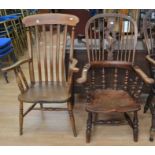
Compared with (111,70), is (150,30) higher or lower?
higher

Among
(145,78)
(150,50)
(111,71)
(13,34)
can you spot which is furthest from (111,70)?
(13,34)

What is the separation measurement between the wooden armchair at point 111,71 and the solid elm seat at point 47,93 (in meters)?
0.20

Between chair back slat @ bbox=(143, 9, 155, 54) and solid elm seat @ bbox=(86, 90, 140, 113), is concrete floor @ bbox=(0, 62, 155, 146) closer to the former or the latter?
solid elm seat @ bbox=(86, 90, 140, 113)

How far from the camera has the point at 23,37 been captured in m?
4.68

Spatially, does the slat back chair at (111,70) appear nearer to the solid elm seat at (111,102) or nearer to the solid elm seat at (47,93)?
the solid elm seat at (111,102)

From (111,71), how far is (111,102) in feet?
1.91

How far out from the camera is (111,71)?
2367 millimetres

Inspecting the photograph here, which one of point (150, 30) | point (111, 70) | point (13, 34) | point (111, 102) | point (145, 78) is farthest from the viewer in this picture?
point (13, 34)

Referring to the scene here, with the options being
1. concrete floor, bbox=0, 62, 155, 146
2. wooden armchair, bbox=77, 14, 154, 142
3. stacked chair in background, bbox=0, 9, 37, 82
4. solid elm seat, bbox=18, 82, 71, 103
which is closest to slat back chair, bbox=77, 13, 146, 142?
wooden armchair, bbox=77, 14, 154, 142

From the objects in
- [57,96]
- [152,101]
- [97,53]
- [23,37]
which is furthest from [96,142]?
[23,37]

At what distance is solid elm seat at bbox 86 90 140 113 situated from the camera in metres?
1.75

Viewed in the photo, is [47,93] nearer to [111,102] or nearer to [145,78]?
[111,102]
